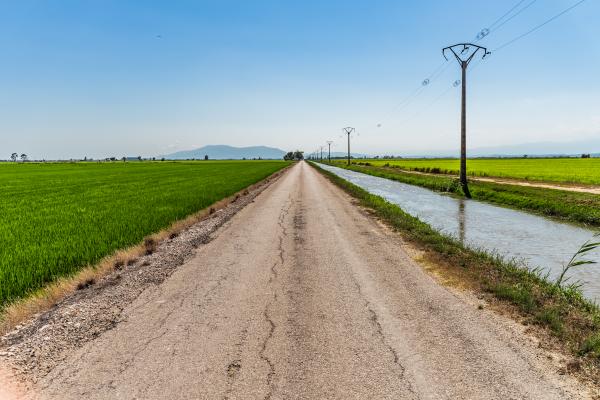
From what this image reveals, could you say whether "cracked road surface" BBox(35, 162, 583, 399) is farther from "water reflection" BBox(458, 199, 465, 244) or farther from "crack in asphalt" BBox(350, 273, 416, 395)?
"water reflection" BBox(458, 199, 465, 244)

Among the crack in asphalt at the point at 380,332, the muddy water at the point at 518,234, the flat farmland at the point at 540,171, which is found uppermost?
the flat farmland at the point at 540,171

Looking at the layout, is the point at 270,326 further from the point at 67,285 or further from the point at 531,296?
the point at 531,296

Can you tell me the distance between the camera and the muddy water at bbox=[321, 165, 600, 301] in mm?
9652

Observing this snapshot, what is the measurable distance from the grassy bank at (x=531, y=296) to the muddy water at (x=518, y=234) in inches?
38.8

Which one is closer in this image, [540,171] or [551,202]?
[551,202]

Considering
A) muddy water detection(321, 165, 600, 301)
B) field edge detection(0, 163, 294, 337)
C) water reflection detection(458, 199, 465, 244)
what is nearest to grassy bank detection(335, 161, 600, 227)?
muddy water detection(321, 165, 600, 301)

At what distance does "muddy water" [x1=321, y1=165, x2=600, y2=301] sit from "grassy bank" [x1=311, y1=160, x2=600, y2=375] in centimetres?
99

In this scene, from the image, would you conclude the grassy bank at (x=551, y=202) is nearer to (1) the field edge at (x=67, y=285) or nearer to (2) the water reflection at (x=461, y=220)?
(2) the water reflection at (x=461, y=220)

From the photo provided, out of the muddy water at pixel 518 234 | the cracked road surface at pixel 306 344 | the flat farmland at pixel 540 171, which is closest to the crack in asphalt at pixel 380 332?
the cracked road surface at pixel 306 344

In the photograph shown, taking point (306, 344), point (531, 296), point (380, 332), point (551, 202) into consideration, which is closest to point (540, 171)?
point (551, 202)

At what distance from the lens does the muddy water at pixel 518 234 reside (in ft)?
31.7

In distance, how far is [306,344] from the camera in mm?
5066

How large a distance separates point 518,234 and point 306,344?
12.0m

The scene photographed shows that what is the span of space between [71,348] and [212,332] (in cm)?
186
